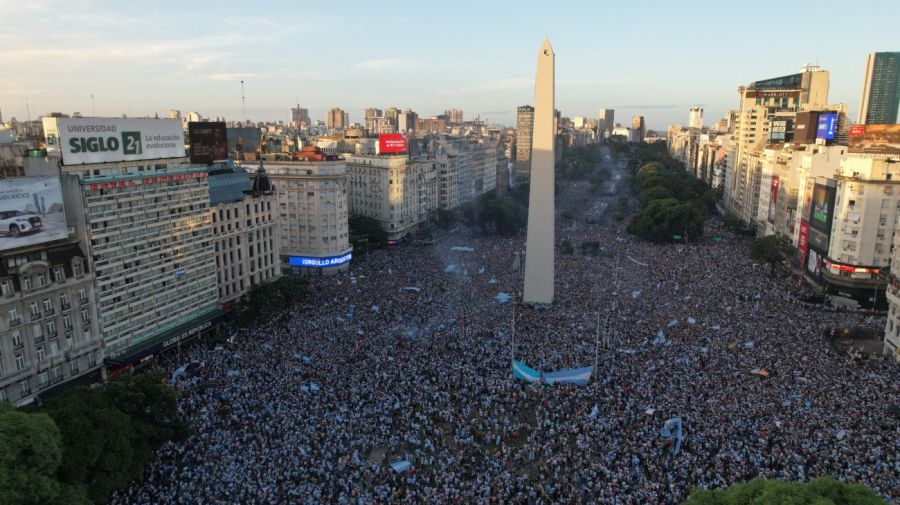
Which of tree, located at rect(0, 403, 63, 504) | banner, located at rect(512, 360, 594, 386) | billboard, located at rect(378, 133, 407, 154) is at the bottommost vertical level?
banner, located at rect(512, 360, 594, 386)

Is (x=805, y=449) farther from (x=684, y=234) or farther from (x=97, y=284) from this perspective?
(x=684, y=234)

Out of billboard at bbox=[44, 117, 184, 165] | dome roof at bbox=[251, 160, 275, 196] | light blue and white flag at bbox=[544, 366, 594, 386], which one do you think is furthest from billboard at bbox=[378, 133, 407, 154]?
light blue and white flag at bbox=[544, 366, 594, 386]

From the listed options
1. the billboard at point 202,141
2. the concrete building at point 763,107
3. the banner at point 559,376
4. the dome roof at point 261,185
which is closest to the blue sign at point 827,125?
the concrete building at point 763,107

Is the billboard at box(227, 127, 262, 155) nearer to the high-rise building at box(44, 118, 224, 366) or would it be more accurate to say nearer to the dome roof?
the dome roof

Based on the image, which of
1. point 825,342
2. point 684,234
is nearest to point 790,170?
point 684,234

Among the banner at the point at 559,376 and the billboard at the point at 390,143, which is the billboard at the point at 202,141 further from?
the banner at the point at 559,376

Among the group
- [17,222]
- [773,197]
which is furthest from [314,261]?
[773,197]

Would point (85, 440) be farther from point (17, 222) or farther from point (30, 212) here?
point (30, 212)
